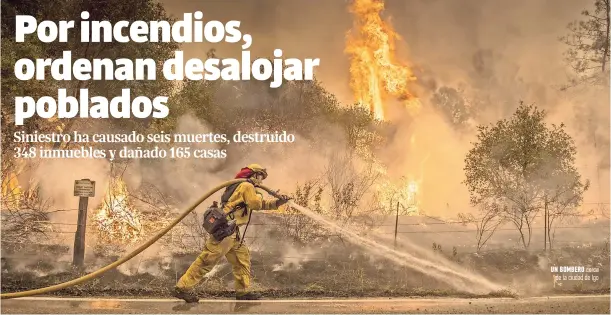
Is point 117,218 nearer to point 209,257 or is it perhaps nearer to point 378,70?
point 209,257

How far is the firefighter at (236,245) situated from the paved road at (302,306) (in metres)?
0.29

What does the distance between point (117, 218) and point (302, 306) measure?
4653 mm

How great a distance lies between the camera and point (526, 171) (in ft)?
41.9

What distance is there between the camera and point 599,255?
12148mm

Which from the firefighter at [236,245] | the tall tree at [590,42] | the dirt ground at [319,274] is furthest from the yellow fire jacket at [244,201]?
the tall tree at [590,42]

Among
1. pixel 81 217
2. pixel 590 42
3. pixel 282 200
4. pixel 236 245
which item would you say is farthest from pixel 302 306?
pixel 590 42

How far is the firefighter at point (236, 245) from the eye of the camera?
31.1ft

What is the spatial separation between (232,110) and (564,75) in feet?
23.0

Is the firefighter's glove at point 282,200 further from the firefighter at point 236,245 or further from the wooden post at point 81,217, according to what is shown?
the wooden post at point 81,217

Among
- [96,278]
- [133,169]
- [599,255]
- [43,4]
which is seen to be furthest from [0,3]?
→ [599,255]

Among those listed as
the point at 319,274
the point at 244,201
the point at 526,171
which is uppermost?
the point at 526,171

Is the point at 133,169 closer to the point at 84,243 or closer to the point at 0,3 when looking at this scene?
the point at 84,243

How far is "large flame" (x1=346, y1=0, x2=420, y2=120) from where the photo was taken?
503 inches

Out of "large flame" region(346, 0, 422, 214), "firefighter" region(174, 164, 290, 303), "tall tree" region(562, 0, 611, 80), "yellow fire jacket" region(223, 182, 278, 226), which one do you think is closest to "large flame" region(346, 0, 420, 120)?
"large flame" region(346, 0, 422, 214)
